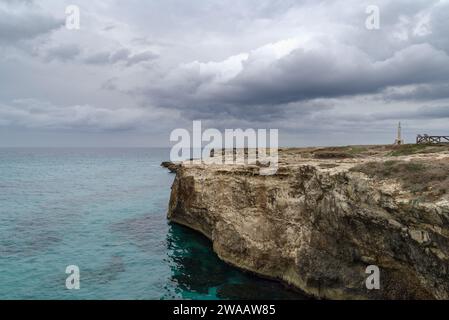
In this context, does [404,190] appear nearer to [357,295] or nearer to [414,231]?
[414,231]

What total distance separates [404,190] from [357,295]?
824 cm

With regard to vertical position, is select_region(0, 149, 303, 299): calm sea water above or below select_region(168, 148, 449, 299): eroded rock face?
below

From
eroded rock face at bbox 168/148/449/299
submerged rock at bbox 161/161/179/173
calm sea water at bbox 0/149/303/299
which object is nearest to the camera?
eroded rock face at bbox 168/148/449/299

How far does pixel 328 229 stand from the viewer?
87.2 feet

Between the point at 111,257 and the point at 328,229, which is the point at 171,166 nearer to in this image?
the point at 111,257

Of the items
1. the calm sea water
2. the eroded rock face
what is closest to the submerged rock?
the calm sea water

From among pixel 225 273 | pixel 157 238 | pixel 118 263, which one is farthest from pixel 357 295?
pixel 157 238

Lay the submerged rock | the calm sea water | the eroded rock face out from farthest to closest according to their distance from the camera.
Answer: the submerged rock < the calm sea water < the eroded rock face

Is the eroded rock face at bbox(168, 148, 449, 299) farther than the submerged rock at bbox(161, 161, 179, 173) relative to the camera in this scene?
No

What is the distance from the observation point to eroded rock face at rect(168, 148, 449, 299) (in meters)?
19.9

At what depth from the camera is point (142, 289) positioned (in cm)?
2934

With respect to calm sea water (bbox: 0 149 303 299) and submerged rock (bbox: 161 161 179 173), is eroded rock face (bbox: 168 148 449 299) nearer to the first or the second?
calm sea water (bbox: 0 149 303 299)

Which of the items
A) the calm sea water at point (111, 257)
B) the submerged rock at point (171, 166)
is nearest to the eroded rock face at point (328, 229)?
the calm sea water at point (111, 257)

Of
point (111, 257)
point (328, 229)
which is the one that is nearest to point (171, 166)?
point (111, 257)
